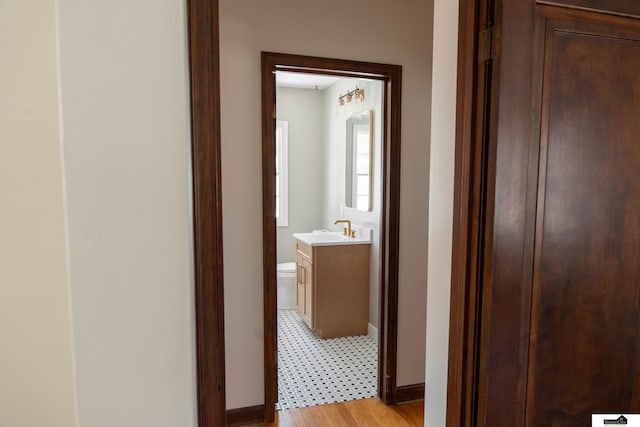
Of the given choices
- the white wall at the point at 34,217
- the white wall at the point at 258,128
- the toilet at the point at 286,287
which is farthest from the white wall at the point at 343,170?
the white wall at the point at 34,217

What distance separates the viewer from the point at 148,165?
0.84 metres

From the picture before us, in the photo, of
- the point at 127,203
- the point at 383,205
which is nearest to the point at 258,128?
the point at 383,205

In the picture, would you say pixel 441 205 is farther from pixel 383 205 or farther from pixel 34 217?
pixel 34 217

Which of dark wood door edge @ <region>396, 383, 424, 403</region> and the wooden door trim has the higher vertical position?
the wooden door trim

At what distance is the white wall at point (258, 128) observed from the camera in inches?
86.7

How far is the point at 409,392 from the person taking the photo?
264cm

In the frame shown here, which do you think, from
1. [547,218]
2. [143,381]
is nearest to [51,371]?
[143,381]

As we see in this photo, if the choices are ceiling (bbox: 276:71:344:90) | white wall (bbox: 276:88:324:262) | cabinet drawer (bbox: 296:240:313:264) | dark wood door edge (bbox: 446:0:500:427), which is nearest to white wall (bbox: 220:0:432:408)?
cabinet drawer (bbox: 296:240:313:264)

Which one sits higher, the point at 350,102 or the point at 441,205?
the point at 350,102

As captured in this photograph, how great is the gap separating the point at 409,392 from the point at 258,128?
1.98 m

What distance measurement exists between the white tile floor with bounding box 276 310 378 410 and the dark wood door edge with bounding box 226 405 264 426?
7.0 inches

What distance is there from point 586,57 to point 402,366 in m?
2.10

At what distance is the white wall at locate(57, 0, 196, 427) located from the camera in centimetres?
78

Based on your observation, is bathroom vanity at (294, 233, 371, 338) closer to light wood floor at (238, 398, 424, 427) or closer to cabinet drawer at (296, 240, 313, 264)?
cabinet drawer at (296, 240, 313, 264)
